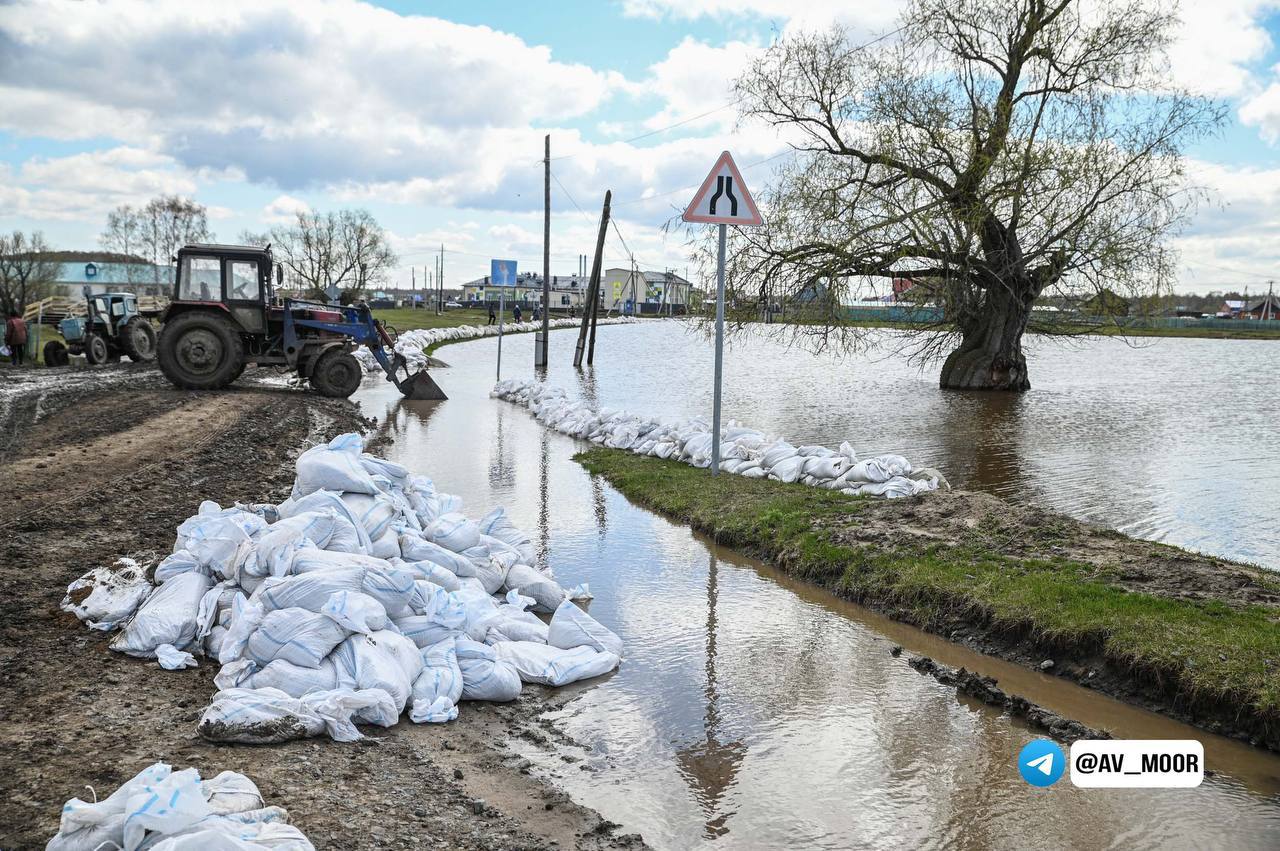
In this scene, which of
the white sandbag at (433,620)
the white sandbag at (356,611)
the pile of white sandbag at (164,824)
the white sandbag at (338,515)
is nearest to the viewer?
the pile of white sandbag at (164,824)

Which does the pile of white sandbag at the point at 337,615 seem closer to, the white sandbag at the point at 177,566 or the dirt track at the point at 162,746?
the white sandbag at the point at 177,566

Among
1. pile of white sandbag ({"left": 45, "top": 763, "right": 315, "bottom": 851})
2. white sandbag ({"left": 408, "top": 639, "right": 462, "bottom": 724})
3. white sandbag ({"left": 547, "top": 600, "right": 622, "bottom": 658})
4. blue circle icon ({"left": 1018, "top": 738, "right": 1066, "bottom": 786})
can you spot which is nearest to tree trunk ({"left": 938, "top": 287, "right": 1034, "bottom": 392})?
white sandbag ({"left": 547, "top": 600, "right": 622, "bottom": 658})

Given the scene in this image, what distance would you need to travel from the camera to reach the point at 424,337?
→ 40906mm

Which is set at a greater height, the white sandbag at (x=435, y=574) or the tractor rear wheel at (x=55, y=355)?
the tractor rear wheel at (x=55, y=355)

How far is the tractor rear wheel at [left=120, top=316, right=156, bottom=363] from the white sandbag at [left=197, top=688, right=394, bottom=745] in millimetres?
24642

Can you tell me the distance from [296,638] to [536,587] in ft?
6.69

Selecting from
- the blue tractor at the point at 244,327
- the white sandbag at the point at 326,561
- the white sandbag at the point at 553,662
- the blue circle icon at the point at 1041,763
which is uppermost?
the blue tractor at the point at 244,327

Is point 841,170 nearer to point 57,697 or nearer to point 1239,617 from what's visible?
point 1239,617

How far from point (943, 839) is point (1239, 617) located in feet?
9.08

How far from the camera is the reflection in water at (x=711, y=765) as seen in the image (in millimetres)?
3879

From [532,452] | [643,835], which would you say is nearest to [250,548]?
[643,835]

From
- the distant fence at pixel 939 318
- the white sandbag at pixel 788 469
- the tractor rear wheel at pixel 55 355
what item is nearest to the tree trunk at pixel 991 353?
the distant fence at pixel 939 318

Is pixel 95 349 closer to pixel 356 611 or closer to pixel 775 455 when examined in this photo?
pixel 775 455

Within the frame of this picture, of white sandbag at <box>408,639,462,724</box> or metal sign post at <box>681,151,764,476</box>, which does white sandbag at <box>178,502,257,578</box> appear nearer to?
white sandbag at <box>408,639,462,724</box>
